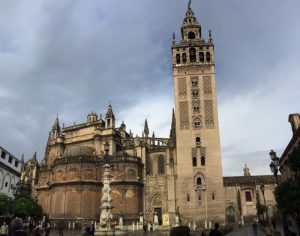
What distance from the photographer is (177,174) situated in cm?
4472

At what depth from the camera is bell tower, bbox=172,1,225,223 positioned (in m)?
42.7

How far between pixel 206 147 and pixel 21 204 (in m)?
24.7

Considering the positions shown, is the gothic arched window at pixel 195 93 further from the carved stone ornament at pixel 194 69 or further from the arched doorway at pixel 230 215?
the arched doorway at pixel 230 215

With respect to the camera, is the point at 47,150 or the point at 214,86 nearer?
the point at 214,86

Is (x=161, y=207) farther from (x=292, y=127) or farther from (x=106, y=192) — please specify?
(x=106, y=192)

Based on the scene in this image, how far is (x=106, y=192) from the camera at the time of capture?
18859 mm

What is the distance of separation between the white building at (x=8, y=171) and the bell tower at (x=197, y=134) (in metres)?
23.3

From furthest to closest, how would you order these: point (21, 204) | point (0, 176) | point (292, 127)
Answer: point (0, 176)
point (21, 204)
point (292, 127)

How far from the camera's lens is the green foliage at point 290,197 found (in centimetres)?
1677

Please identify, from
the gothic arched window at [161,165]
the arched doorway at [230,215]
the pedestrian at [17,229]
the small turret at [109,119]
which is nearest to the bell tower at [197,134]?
the arched doorway at [230,215]

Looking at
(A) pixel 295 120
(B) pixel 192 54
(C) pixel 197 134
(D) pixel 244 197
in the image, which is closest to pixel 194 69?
(B) pixel 192 54

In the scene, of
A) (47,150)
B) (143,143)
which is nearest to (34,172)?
(47,150)

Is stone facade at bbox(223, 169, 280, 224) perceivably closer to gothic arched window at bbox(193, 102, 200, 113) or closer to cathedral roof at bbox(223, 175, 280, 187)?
cathedral roof at bbox(223, 175, 280, 187)

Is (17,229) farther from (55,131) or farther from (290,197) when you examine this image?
(55,131)
